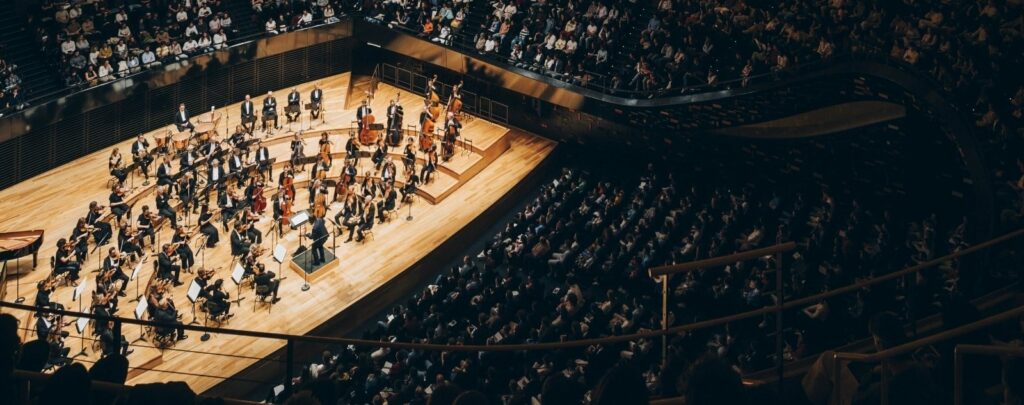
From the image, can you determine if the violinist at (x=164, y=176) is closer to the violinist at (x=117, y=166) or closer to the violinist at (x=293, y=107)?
the violinist at (x=117, y=166)

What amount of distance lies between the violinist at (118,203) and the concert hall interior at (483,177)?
0.05 metres

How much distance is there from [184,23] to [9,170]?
3845 mm

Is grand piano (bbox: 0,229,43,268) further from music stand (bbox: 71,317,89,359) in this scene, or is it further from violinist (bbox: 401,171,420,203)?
violinist (bbox: 401,171,420,203)

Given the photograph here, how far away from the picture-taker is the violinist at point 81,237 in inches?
598

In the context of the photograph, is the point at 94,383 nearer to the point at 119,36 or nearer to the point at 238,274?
the point at 238,274

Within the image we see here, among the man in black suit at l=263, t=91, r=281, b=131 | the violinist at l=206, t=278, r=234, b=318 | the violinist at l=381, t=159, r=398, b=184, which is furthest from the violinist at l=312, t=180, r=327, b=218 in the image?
the man in black suit at l=263, t=91, r=281, b=131

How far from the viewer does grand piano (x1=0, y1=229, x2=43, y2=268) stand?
15.0 meters

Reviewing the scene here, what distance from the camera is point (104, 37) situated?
18.0 metres

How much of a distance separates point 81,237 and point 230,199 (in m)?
2.16

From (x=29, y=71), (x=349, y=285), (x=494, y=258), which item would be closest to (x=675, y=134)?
(x=494, y=258)

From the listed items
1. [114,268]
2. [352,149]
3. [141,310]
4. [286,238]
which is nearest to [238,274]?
[141,310]

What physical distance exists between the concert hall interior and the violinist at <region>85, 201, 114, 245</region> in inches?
2.3

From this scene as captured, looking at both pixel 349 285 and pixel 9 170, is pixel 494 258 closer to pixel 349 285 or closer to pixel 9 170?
pixel 349 285

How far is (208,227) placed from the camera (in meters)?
15.9
